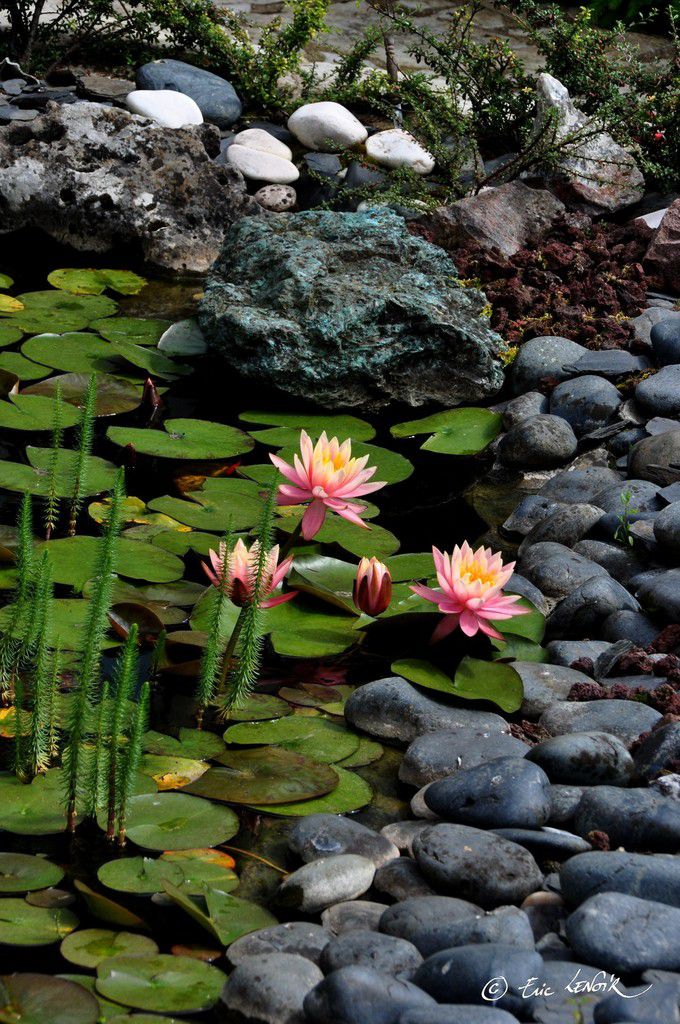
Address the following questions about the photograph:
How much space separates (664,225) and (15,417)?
3510 millimetres

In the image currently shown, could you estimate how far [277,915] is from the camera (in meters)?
2.36

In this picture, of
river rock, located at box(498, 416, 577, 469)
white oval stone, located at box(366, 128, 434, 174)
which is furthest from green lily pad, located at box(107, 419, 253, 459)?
white oval stone, located at box(366, 128, 434, 174)

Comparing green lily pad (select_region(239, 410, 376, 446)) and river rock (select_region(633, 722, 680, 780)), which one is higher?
river rock (select_region(633, 722, 680, 780))

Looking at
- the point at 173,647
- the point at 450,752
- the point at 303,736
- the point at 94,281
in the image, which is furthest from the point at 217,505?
the point at 94,281

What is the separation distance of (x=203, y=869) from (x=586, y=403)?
9.98 ft

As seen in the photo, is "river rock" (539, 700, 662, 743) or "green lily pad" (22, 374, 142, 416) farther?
"green lily pad" (22, 374, 142, 416)

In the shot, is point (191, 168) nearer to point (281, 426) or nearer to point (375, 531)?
point (281, 426)

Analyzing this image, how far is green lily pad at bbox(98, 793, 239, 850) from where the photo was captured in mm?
2475

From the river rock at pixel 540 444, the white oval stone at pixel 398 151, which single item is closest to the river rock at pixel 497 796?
the river rock at pixel 540 444

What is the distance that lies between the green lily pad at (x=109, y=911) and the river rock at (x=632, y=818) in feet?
3.21

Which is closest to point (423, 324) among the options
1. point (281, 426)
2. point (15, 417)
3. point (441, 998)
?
point (281, 426)

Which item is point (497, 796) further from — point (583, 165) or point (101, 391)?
point (583, 165)

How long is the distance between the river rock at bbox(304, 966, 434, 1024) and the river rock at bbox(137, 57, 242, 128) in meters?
6.80

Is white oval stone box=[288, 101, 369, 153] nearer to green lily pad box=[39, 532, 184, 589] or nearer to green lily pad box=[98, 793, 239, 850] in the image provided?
green lily pad box=[39, 532, 184, 589]
